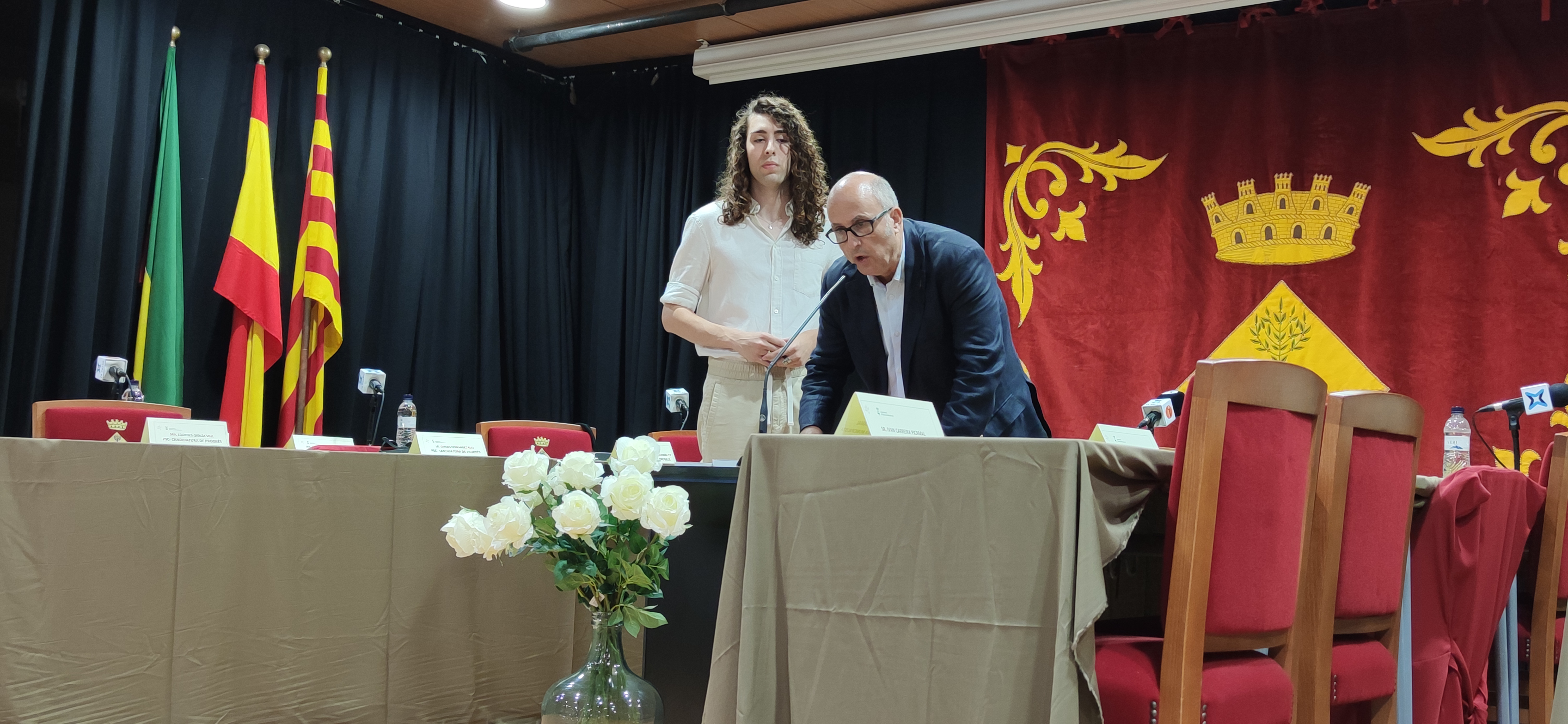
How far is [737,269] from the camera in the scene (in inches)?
124

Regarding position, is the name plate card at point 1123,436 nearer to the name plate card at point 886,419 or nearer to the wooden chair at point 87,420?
the name plate card at point 886,419

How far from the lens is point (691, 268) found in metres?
3.20

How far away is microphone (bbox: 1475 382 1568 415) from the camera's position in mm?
3305

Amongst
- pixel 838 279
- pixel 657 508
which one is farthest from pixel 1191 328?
pixel 657 508

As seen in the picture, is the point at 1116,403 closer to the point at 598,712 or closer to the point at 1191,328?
the point at 1191,328

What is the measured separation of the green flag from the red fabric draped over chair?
4.23 meters

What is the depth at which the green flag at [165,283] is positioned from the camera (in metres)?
4.60

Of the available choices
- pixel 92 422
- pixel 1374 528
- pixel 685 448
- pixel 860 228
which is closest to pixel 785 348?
pixel 860 228

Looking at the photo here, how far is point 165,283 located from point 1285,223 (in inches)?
173

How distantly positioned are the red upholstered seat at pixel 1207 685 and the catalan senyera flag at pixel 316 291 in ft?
13.6

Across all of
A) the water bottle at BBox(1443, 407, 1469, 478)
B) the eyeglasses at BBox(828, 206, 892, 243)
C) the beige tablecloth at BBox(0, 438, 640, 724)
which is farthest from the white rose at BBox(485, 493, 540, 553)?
the water bottle at BBox(1443, 407, 1469, 478)

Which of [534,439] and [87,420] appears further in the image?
[534,439]

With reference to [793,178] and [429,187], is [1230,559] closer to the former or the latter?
[793,178]

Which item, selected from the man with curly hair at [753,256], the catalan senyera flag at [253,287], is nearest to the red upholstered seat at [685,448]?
the man with curly hair at [753,256]
